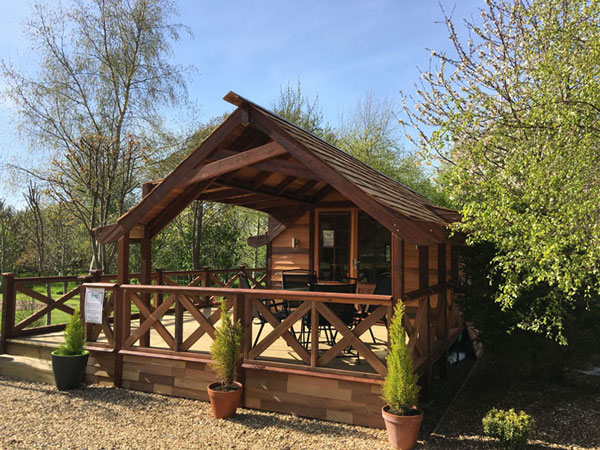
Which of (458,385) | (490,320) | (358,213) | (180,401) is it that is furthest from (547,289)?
(180,401)

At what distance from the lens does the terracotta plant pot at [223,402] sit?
4543 mm

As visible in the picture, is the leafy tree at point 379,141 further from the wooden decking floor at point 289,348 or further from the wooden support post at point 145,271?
the wooden support post at point 145,271

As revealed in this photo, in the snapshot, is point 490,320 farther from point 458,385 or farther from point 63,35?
point 63,35

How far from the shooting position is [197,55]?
490 inches

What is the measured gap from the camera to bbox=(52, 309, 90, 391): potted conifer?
5.48 m

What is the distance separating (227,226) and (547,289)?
1249cm

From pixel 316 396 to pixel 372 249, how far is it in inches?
156

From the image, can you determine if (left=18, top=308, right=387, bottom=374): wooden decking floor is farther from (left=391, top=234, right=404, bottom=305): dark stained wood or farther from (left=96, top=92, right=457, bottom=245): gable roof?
(left=96, top=92, right=457, bottom=245): gable roof

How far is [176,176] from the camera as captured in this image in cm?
549

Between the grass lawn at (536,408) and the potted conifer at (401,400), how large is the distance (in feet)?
1.12

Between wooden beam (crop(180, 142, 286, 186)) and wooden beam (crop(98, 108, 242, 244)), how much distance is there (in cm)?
13

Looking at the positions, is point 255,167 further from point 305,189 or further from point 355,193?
point 305,189

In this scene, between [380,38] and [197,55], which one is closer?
[380,38]

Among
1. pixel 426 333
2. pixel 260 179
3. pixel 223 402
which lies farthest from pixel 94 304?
pixel 426 333
